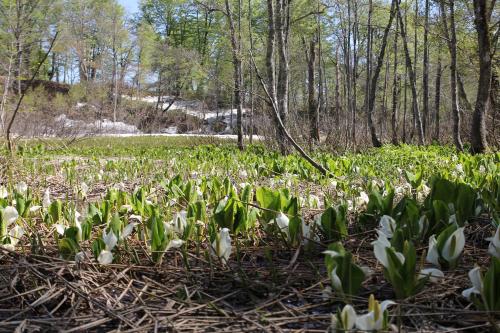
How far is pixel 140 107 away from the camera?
44.7 m

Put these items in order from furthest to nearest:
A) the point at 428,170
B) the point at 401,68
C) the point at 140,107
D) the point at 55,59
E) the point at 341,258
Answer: the point at 55,59, the point at 140,107, the point at 401,68, the point at 428,170, the point at 341,258

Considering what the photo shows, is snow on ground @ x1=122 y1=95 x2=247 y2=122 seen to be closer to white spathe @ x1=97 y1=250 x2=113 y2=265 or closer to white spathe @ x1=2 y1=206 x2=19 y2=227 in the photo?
white spathe @ x1=2 y1=206 x2=19 y2=227

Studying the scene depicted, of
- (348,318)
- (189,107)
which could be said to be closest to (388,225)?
(348,318)

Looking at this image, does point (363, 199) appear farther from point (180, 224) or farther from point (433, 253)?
point (180, 224)

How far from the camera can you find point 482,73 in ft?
29.5

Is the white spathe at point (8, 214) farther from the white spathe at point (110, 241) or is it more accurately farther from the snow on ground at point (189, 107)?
the snow on ground at point (189, 107)

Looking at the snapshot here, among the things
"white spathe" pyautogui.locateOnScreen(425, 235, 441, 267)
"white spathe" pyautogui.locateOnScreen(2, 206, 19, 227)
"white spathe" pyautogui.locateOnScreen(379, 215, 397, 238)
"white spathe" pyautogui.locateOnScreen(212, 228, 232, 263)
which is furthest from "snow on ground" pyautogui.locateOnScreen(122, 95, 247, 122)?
"white spathe" pyautogui.locateOnScreen(425, 235, 441, 267)

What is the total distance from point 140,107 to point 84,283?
147ft

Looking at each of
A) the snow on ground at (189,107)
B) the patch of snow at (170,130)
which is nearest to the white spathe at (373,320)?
the patch of snow at (170,130)

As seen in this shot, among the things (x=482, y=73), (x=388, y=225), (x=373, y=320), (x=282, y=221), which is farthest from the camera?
(x=482, y=73)

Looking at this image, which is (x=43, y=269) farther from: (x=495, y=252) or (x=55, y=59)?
(x=55, y=59)

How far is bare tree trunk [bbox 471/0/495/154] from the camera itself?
8656mm

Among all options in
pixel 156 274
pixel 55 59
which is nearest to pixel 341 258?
pixel 156 274

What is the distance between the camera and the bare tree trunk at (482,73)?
866cm
